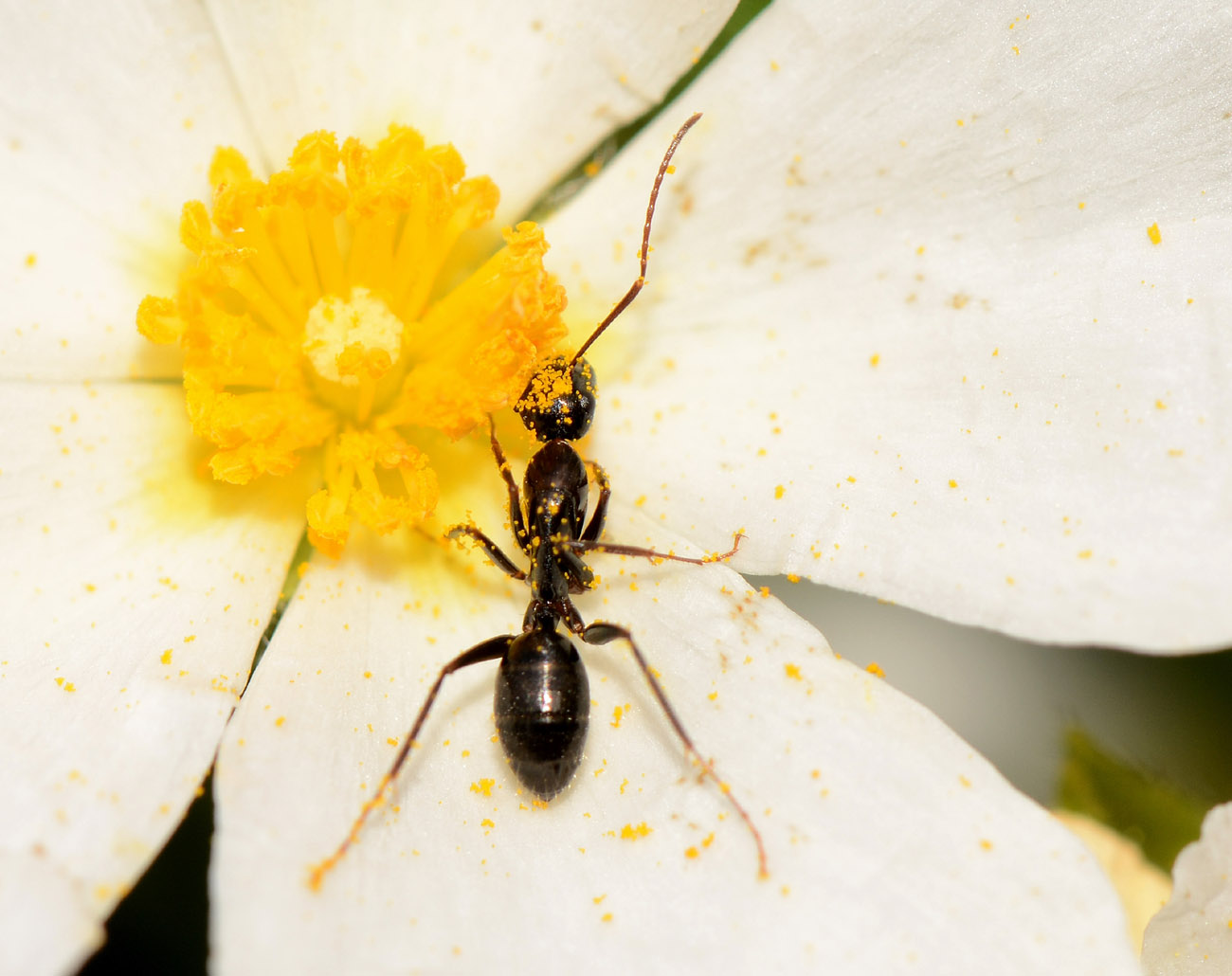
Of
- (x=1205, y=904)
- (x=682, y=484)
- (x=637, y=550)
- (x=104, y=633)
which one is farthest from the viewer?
(x=682, y=484)

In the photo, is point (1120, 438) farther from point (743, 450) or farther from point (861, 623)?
point (861, 623)

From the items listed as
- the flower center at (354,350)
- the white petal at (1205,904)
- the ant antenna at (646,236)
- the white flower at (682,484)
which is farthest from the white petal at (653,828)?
the ant antenna at (646,236)

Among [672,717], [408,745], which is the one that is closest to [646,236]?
[672,717]

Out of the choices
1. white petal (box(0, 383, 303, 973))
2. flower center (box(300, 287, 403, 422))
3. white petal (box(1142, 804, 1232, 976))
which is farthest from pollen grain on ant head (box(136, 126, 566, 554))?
white petal (box(1142, 804, 1232, 976))

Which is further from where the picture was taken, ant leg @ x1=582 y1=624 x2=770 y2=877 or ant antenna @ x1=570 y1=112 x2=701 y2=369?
ant antenna @ x1=570 y1=112 x2=701 y2=369

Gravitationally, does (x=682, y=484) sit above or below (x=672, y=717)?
above

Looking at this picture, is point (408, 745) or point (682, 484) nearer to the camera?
point (408, 745)

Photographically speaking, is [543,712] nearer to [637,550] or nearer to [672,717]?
[672,717]

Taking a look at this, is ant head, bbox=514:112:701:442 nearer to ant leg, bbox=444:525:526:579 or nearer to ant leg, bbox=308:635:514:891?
ant leg, bbox=444:525:526:579
